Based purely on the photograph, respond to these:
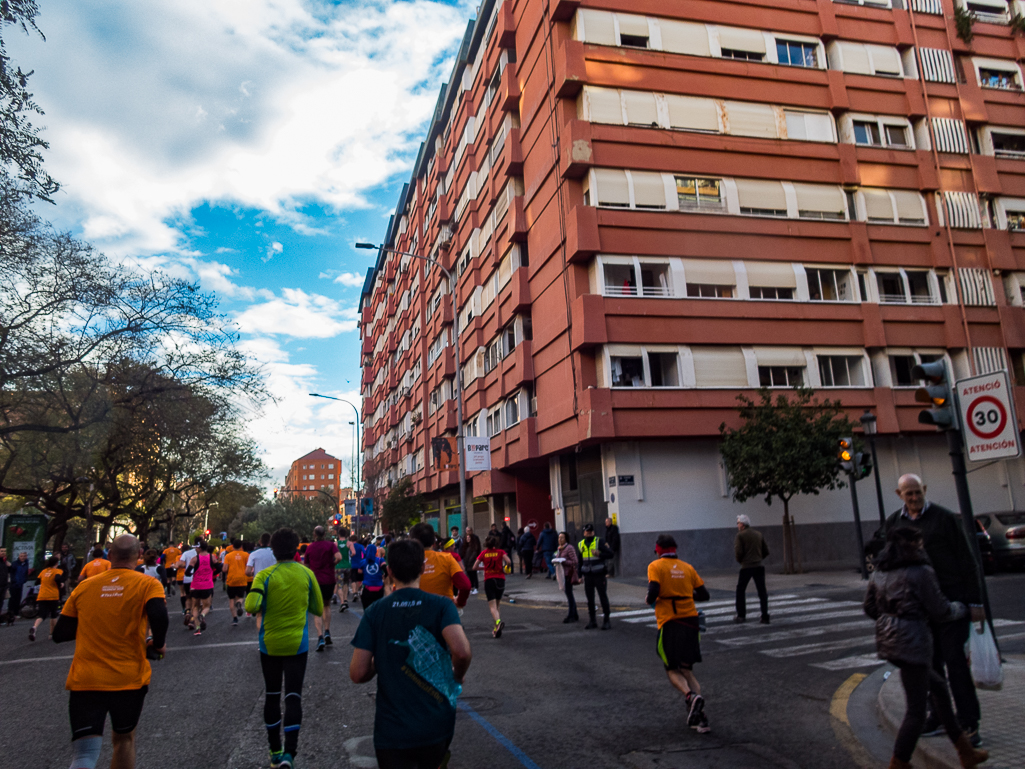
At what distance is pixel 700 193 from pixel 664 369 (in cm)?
631

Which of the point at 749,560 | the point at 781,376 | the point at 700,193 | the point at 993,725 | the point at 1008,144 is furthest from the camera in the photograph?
the point at 1008,144

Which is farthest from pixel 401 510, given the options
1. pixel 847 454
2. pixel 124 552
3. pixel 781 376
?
pixel 124 552

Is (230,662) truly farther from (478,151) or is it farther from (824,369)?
(478,151)

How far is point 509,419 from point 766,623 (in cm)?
2045

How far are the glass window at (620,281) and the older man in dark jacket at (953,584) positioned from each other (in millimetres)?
18424

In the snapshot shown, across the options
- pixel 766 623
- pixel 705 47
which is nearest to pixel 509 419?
pixel 705 47

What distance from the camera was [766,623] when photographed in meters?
11.9

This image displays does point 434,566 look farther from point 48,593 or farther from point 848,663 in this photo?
point 48,593

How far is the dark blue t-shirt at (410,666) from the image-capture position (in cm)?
327

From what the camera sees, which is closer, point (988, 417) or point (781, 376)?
point (988, 417)

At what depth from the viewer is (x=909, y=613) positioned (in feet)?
15.5

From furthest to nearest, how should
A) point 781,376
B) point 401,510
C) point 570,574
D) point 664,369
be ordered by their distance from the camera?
point 401,510 < point 781,376 < point 664,369 < point 570,574

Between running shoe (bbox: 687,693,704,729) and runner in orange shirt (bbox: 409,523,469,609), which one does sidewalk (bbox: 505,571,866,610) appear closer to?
runner in orange shirt (bbox: 409,523,469,609)

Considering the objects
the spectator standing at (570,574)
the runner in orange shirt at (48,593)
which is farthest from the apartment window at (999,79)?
the runner in orange shirt at (48,593)
